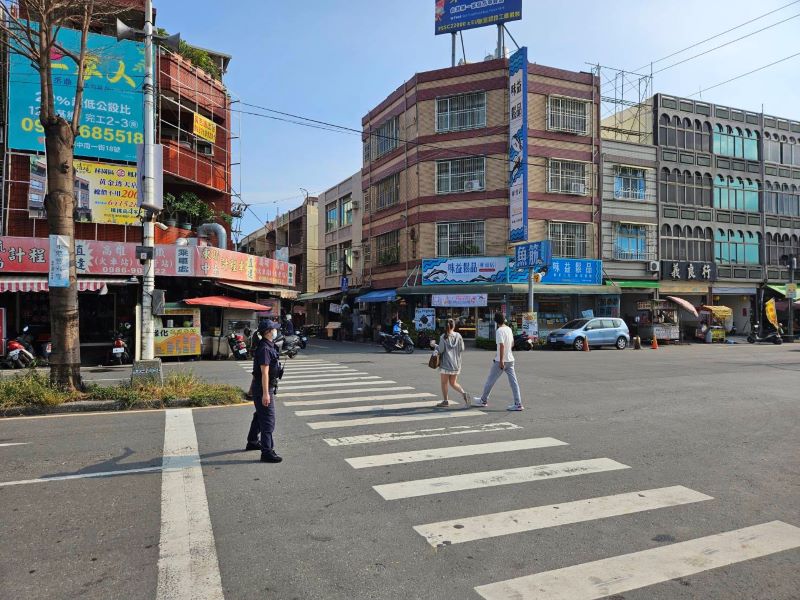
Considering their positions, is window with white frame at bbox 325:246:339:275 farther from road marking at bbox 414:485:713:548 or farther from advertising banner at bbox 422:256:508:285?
road marking at bbox 414:485:713:548

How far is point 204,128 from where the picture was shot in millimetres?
25266

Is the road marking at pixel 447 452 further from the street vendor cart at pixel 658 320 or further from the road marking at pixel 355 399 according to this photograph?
the street vendor cart at pixel 658 320

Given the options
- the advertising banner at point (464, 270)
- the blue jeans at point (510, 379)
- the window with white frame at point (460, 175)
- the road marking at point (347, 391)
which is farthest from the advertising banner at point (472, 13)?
the blue jeans at point (510, 379)

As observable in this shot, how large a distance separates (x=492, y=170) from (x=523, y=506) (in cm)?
2616

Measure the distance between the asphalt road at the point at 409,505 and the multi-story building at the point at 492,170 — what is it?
2067 centimetres

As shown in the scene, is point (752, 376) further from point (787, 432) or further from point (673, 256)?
point (673, 256)

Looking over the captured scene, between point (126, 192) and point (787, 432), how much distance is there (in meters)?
22.9

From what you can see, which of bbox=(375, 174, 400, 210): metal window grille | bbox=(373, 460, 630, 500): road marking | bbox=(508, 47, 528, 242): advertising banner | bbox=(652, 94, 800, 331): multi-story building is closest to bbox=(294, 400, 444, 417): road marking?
bbox=(373, 460, 630, 500): road marking

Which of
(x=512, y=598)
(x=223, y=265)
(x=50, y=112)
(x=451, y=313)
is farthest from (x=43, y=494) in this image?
(x=451, y=313)

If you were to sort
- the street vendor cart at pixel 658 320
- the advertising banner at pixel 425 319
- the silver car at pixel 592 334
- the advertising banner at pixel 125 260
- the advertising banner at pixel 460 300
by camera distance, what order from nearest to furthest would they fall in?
1. the advertising banner at pixel 125 260
2. the silver car at pixel 592 334
3. the advertising banner at pixel 425 319
4. the advertising banner at pixel 460 300
5. the street vendor cart at pixel 658 320

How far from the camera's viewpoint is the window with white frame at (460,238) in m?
29.4

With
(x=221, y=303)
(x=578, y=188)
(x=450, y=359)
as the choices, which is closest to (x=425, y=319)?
(x=221, y=303)

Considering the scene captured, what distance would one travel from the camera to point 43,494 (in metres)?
5.16

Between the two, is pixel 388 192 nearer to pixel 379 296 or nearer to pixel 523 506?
pixel 379 296
